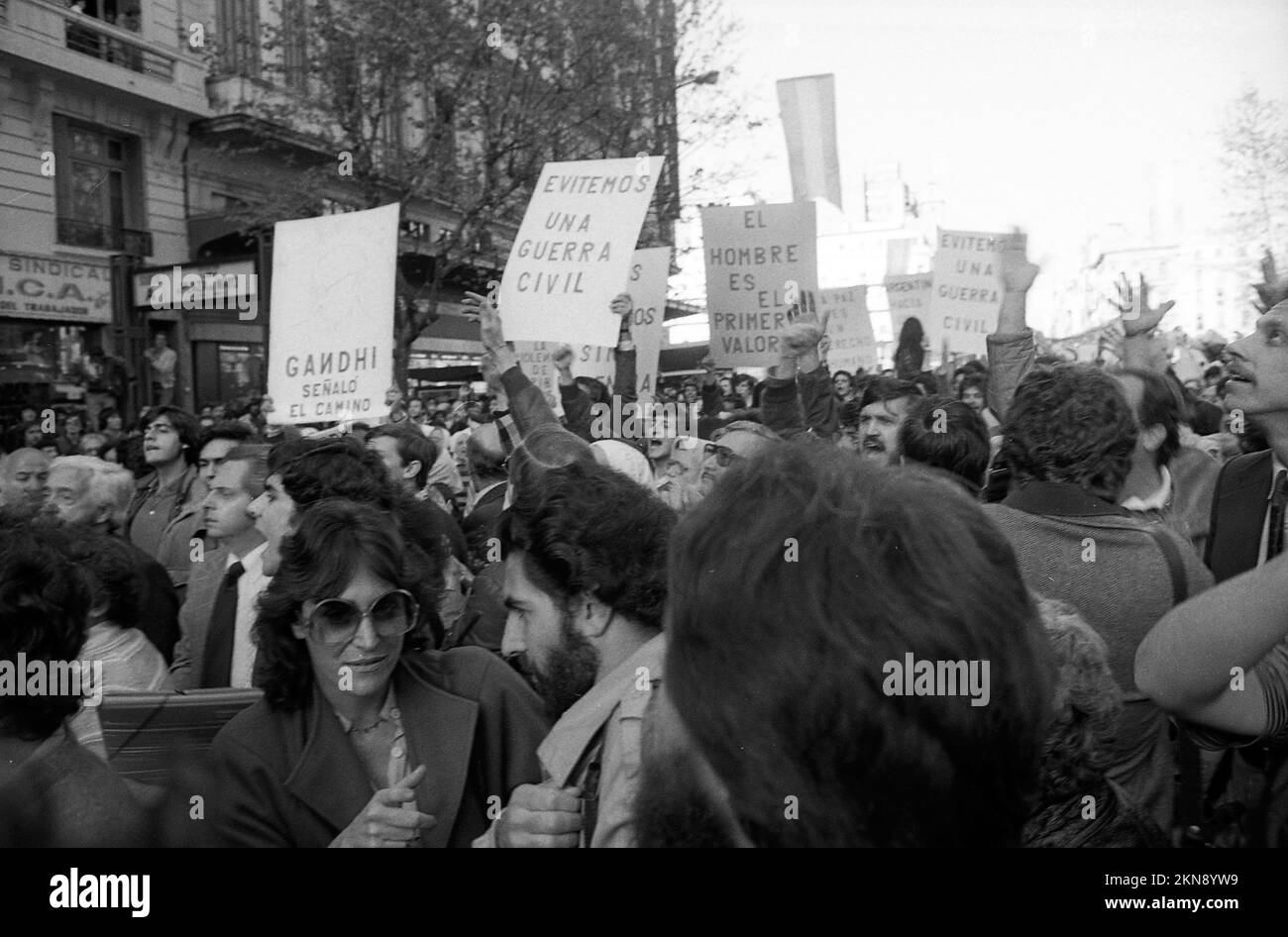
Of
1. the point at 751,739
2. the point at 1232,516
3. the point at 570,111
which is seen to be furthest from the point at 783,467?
the point at 570,111

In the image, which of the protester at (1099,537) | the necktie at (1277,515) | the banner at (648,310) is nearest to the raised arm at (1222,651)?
the protester at (1099,537)

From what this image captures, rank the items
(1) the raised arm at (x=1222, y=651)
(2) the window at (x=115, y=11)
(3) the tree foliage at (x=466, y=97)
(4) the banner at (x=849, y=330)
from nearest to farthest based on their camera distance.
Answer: (1) the raised arm at (x=1222, y=651), (4) the banner at (x=849, y=330), (2) the window at (x=115, y=11), (3) the tree foliage at (x=466, y=97)

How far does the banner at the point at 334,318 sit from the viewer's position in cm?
465

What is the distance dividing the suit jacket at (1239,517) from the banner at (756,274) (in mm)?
3607

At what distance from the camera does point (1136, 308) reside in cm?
412

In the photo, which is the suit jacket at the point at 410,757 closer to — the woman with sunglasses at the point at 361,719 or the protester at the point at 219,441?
the woman with sunglasses at the point at 361,719

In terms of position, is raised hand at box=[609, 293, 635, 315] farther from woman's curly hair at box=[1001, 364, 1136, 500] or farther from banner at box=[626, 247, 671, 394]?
woman's curly hair at box=[1001, 364, 1136, 500]

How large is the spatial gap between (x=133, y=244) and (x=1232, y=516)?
14.1 metres

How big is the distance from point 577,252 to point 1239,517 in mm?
3369

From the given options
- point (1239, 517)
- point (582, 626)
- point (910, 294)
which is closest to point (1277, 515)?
point (1239, 517)

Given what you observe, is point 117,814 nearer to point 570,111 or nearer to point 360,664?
point 360,664

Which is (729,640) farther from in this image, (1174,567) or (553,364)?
(553,364)

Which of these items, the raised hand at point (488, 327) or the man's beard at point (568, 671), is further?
the raised hand at point (488, 327)

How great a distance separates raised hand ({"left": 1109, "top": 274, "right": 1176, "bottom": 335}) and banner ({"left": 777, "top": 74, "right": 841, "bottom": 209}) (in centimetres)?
291
